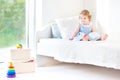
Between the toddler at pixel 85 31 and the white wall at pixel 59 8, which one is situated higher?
the white wall at pixel 59 8

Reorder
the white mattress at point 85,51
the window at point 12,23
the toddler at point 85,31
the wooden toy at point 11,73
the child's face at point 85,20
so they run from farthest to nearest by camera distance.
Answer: the window at point 12,23, the child's face at point 85,20, the toddler at point 85,31, the wooden toy at point 11,73, the white mattress at point 85,51

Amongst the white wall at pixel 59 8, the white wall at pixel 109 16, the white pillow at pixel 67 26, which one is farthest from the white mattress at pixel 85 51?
the white wall at pixel 109 16

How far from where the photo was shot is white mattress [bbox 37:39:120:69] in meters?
2.28

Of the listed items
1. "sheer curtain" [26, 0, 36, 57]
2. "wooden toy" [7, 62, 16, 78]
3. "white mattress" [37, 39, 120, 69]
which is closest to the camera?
"white mattress" [37, 39, 120, 69]

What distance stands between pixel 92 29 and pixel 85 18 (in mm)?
176

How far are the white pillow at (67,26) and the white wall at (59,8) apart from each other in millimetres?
207

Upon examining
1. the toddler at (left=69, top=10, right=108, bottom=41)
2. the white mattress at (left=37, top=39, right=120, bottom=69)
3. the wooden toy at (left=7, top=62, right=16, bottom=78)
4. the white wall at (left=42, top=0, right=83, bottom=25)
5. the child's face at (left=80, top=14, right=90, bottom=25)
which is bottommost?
the wooden toy at (left=7, top=62, right=16, bottom=78)

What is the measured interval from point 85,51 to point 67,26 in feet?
3.08

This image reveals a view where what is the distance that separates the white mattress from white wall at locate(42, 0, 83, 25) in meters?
0.52

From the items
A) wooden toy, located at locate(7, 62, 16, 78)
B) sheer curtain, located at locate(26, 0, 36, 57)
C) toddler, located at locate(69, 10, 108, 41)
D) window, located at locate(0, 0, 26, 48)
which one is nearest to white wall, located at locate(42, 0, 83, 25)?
sheer curtain, located at locate(26, 0, 36, 57)

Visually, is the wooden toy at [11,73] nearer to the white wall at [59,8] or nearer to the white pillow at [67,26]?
the white pillow at [67,26]

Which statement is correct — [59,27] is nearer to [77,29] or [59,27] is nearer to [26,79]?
[77,29]

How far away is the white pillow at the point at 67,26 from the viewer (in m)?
3.35

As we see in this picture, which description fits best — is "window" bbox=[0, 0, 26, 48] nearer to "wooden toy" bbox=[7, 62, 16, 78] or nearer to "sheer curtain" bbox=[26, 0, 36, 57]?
"sheer curtain" bbox=[26, 0, 36, 57]
